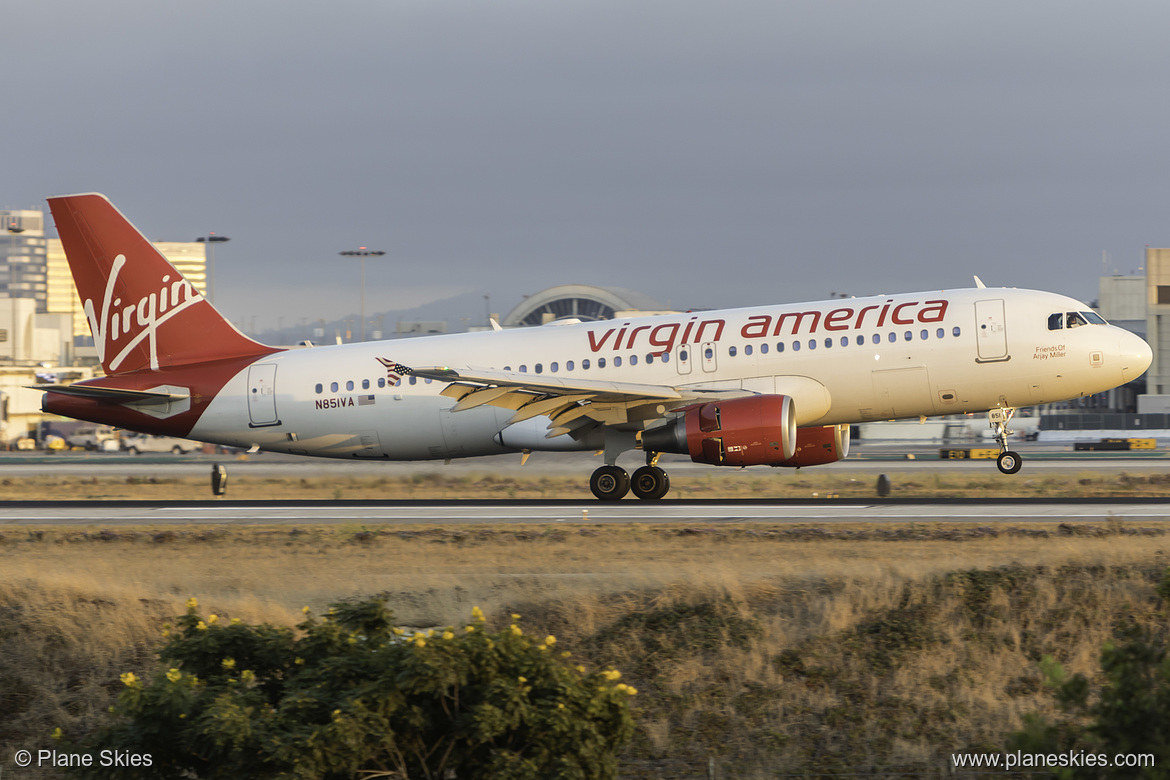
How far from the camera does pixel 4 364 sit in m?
96.2

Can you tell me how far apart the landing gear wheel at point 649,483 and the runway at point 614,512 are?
364 millimetres

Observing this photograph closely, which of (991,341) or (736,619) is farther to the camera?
(991,341)

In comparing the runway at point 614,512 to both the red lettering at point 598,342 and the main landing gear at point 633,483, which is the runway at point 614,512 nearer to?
the main landing gear at point 633,483

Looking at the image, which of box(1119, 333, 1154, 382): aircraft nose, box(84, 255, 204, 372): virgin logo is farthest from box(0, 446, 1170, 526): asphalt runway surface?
box(84, 255, 204, 372): virgin logo

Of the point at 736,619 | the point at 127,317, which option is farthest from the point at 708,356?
the point at 127,317

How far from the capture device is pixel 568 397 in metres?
26.6

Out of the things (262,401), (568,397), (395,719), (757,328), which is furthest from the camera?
(262,401)

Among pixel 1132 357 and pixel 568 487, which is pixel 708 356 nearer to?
pixel 1132 357

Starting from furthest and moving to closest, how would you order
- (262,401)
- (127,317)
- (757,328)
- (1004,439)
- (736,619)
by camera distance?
(127,317)
(262,401)
(1004,439)
(757,328)
(736,619)

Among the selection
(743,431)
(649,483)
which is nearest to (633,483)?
(649,483)

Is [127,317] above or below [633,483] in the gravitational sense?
above

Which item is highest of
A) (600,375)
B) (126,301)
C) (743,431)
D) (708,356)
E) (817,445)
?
(126,301)

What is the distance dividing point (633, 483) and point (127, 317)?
14600mm

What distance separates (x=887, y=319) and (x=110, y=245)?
2064 centimetres
